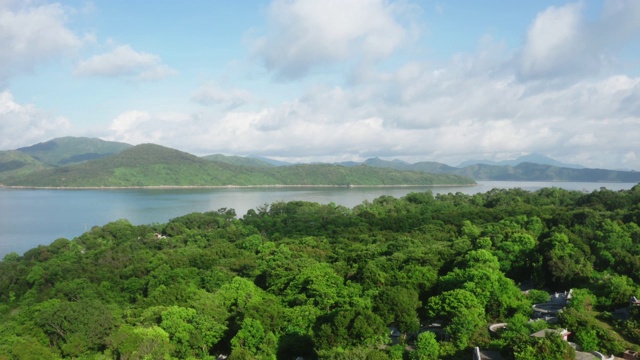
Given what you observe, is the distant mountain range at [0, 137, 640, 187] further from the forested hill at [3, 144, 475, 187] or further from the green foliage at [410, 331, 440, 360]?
the green foliage at [410, 331, 440, 360]

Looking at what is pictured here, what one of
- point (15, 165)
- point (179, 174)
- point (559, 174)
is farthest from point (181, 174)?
point (559, 174)

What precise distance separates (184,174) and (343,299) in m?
114

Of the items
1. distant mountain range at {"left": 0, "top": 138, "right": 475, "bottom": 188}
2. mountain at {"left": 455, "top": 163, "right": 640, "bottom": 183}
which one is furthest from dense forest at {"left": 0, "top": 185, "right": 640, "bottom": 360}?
mountain at {"left": 455, "top": 163, "right": 640, "bottom": 183}

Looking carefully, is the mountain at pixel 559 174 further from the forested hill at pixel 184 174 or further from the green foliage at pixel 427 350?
the green foliage at pixel 427 350

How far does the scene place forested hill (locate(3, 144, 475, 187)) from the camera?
112125mm

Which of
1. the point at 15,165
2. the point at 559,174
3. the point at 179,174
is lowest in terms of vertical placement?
the point at 179,174

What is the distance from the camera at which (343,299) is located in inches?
536

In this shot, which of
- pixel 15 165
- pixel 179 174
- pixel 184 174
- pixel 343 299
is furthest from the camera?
pixel 15 165

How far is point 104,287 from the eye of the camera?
19.9 m

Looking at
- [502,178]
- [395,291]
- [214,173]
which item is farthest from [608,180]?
[395,291]

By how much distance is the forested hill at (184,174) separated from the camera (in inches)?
4414

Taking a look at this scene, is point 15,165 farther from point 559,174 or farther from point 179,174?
point 559,174

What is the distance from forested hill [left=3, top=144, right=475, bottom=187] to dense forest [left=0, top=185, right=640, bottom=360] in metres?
92.2

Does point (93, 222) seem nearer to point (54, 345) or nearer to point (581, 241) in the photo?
point (54, 345)
